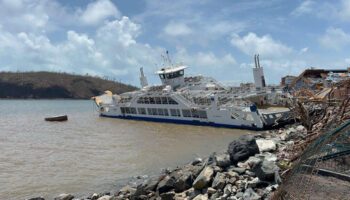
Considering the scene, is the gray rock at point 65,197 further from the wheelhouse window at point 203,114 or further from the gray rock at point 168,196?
the wheelhouse window at point 203,114

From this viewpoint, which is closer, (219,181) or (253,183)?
(253,183)

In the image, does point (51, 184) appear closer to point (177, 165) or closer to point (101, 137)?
point (177, 165)

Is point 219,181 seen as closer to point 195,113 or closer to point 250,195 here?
point 250,195

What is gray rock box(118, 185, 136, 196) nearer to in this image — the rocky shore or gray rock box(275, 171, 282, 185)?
the rocky shore

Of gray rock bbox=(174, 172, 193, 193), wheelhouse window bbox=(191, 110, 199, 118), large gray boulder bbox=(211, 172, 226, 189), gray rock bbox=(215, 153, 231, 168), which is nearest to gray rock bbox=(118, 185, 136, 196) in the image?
gray rock bbox=(174, 172, 193, 193)

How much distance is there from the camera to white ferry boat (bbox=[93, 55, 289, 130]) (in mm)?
24359

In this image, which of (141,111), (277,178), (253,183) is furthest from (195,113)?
(277,178)

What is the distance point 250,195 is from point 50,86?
12473cm

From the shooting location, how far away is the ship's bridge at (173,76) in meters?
35.0

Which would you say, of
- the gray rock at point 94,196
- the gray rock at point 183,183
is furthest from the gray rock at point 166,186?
the gray rock at point 94,196

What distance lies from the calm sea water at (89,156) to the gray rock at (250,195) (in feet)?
22.9

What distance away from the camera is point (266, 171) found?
7203mm

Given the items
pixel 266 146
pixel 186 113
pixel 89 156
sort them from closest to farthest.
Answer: pixel 266 146 → pixel 89 156 → pixel 186 113

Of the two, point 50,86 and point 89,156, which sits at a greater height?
point 50,86
